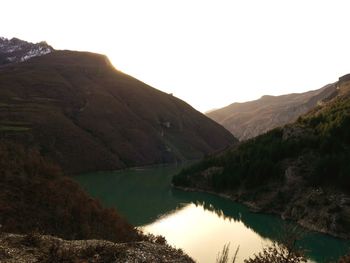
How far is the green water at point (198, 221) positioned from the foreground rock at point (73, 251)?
993cm

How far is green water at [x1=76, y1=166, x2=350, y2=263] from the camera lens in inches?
2017

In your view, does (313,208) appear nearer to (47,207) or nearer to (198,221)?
(198,221)

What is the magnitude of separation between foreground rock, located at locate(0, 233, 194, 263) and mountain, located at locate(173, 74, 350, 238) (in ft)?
130

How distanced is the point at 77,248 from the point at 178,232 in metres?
38.3

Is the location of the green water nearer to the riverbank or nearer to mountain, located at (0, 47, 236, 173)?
the riverbank

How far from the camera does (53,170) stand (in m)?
46.8

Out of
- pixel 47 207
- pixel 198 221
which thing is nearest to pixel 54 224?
pixel 47 207

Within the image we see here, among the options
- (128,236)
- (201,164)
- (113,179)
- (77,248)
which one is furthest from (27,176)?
(113,179)

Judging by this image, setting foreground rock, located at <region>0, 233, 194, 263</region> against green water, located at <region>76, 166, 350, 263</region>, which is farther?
green water, located at <region>76, 166, 350, 263</region>

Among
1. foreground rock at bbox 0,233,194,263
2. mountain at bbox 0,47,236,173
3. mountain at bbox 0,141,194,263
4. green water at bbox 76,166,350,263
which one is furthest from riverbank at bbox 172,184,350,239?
mountain at bbox 0,47,236,173

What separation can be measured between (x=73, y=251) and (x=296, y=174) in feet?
191

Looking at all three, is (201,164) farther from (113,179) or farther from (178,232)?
(178,232)

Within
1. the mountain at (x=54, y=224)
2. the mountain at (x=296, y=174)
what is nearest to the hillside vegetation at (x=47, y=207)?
the mountain at (x=54, y=224)

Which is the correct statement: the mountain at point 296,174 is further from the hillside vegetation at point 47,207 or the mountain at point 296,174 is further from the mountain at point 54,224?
the hillside vegetation at point 47,207
